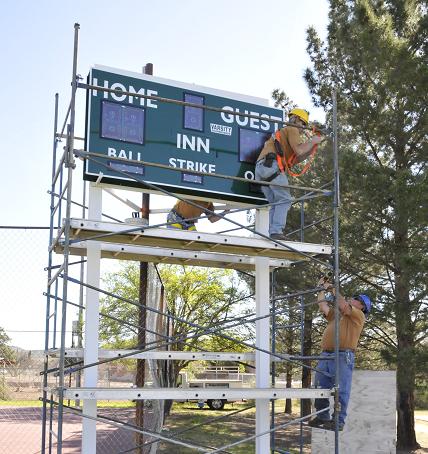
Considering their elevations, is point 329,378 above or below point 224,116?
below

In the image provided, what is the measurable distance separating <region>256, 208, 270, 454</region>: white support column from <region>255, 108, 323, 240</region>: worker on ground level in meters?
0.23

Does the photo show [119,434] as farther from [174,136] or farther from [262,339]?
[174,136]

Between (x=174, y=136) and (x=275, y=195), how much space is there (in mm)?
1402

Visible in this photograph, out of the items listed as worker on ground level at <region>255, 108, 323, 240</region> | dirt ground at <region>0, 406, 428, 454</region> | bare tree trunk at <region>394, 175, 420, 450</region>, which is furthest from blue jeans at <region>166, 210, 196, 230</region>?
bare tree trunk at <region>394, 175, 420, 450</region>

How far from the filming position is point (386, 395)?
12430 mm

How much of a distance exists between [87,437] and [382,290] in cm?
1121

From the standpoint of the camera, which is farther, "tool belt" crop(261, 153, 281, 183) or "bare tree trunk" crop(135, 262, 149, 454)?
"bare tree trunk" crop(135, 262, 149, 454)

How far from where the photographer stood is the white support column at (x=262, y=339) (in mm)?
7668

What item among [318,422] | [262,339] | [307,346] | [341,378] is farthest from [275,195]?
[307,346]

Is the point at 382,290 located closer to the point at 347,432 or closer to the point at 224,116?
the point at 347,432

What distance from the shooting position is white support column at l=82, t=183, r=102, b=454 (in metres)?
6.70

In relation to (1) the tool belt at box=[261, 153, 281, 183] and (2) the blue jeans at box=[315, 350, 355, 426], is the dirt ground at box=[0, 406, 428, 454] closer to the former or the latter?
(2) the blue jeans at box=[315, 350, 355, 426]

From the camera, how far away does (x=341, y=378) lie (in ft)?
25.1

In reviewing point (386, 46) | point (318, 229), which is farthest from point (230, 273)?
point (386, 46)
